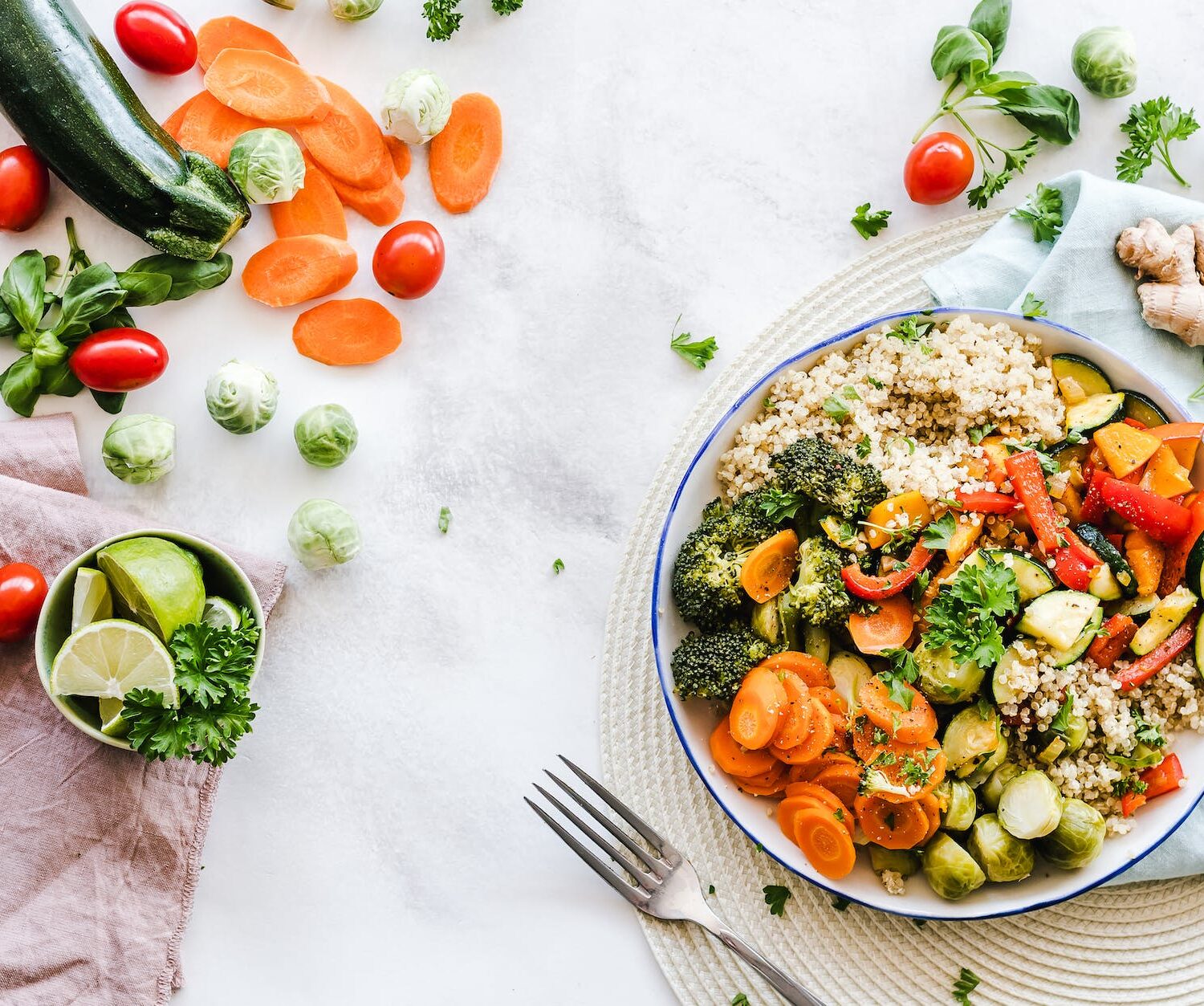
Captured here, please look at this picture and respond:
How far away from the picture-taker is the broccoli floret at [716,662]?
2697 millimetres

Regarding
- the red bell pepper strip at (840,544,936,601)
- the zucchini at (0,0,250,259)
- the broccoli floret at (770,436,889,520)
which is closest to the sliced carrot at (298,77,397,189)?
the zucchini at (0,0,250,259)

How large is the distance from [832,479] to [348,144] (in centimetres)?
190

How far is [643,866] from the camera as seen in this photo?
3.05 meters

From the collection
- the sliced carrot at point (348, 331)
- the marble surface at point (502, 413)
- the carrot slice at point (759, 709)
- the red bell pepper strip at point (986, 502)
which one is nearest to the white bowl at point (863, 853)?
the carrot slice at point (759, 709)

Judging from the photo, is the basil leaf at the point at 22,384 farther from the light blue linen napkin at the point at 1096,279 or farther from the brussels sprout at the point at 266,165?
the light blue linen napkin at the point at 1096,279

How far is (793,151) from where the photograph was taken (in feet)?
10.6

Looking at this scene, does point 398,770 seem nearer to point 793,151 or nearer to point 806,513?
point 806,513

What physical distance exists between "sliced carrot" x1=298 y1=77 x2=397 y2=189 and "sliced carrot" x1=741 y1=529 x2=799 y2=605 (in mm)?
1720

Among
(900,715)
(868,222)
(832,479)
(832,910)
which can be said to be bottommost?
(832,910)

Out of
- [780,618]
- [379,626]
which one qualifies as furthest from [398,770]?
[780,618]

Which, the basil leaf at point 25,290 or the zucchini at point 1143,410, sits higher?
the basil leaf at point 25,290

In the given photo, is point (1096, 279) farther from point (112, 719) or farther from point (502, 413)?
point (112, 719)

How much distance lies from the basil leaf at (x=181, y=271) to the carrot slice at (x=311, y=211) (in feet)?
0.83

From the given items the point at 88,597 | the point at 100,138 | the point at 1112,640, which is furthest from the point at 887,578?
the point at 100,138
